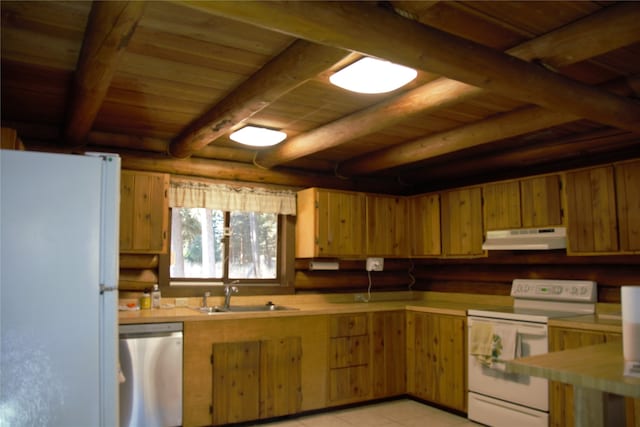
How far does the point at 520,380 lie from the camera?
3.76 meters

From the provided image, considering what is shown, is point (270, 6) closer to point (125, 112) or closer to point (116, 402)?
point (116, 402)

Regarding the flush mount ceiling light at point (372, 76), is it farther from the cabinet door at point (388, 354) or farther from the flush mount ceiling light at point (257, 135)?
the cabinet door at point (388, 354)

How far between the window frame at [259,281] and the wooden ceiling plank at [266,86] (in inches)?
47.0

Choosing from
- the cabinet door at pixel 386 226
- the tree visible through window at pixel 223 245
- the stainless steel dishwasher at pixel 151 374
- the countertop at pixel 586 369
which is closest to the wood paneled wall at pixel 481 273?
the cabinet door at pixel 386 226

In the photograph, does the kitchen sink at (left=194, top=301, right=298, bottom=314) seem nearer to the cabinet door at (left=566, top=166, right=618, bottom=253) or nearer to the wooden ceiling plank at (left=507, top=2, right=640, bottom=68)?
the cabinet door at (left=566, top=166, right=618, bottom=253)

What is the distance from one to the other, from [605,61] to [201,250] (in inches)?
135

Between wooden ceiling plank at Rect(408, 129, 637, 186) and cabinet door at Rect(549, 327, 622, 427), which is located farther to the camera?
wooden ceiling plank at Rect(408, 129, 637, 186)

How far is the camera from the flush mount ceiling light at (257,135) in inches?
150

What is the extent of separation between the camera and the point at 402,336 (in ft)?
15.7

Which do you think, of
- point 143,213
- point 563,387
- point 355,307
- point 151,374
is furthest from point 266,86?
point 563,387

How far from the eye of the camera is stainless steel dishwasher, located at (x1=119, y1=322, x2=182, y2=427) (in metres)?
3.50

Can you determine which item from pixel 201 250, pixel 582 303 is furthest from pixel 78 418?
pixel 582 303

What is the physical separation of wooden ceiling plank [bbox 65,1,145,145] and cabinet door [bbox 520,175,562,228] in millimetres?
3345

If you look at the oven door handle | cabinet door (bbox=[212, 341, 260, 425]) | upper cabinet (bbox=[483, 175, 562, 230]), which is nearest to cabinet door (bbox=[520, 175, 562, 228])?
upper cabinet (bbox=[483, 175, 562, 230])
